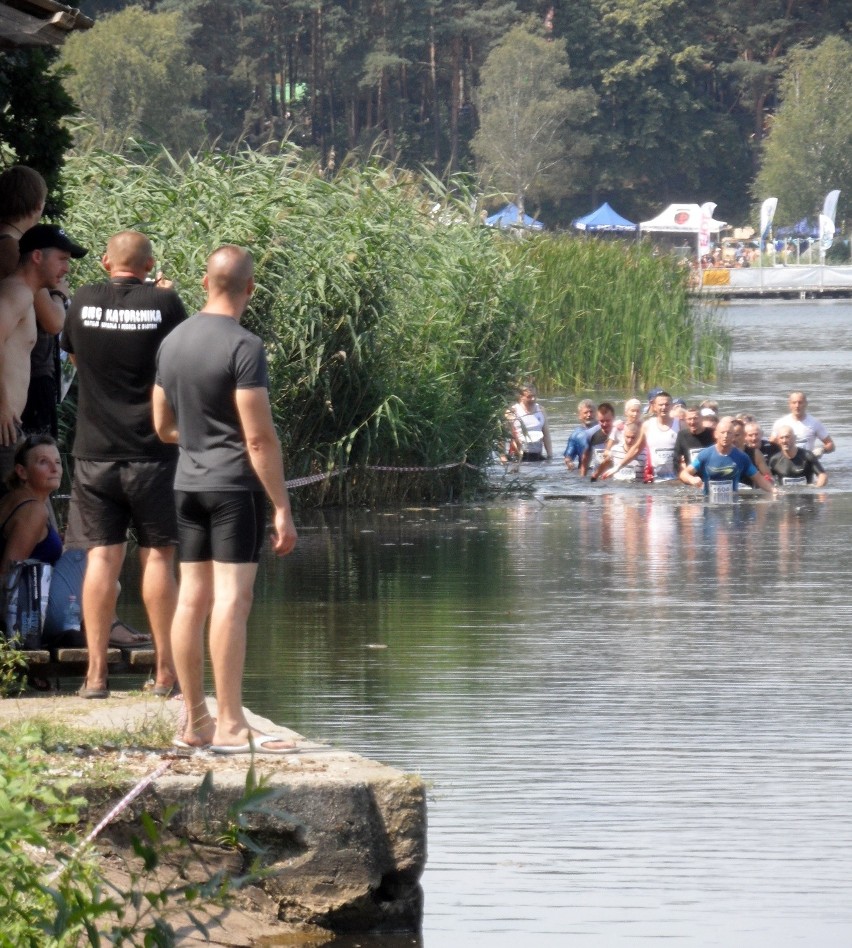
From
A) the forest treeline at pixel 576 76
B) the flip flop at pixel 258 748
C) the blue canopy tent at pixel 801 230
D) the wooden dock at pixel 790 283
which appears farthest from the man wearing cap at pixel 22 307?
the forest treeline at pixel 576 76

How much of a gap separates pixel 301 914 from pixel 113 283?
249 cm

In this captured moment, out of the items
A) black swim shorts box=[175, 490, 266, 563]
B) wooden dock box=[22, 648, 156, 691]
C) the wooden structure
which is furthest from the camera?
wooden dock box=[22, 648, 156, 691]

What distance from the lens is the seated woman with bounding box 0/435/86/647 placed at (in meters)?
7.91

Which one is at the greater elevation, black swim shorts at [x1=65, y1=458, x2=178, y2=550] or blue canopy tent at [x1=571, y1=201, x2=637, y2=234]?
blue canopy tent at [x1=571, y1=201, x2=637, y2=234]

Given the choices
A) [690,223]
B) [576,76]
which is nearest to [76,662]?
[690,223]

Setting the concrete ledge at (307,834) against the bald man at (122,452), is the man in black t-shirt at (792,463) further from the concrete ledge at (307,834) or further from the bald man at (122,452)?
the concrete ledge at (307,834)

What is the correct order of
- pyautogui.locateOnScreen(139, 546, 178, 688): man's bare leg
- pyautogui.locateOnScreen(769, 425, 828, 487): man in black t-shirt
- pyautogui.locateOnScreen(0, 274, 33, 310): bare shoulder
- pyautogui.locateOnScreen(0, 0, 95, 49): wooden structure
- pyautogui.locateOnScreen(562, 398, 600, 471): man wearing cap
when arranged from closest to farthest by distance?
pyautogui.locateOnScreen(0, 0, 95, 49): wooden structure → pyautogui.locateOnScreen(139, 546, 178, 688): man's bare leg → pyautogui.locateOnScreen(0, 274, 33, 310): bare shoulder → pyautogui.locateOnScreen(769, 425, 828, 487): man in black t-shirt → pyautogui.locateOnScreen(562, 398, 600, 471): man wearing cap

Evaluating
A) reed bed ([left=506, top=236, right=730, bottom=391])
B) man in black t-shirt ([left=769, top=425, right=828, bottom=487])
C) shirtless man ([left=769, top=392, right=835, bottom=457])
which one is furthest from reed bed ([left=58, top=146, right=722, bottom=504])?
reed bed ([left=506, top=236, right=730, bottom=391])

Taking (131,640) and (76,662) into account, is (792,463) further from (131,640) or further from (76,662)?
(76,662)

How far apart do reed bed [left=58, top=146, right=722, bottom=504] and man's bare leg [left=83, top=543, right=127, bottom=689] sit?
7.02 metres

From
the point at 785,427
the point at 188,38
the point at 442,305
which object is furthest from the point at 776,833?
the point at 188,38

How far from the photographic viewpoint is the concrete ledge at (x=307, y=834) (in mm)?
5777

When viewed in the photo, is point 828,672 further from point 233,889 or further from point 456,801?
point 233,889

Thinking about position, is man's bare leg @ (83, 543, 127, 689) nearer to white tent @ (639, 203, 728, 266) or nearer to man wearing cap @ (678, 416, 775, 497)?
man wearing cap @ (678, 416, 775, 497)
